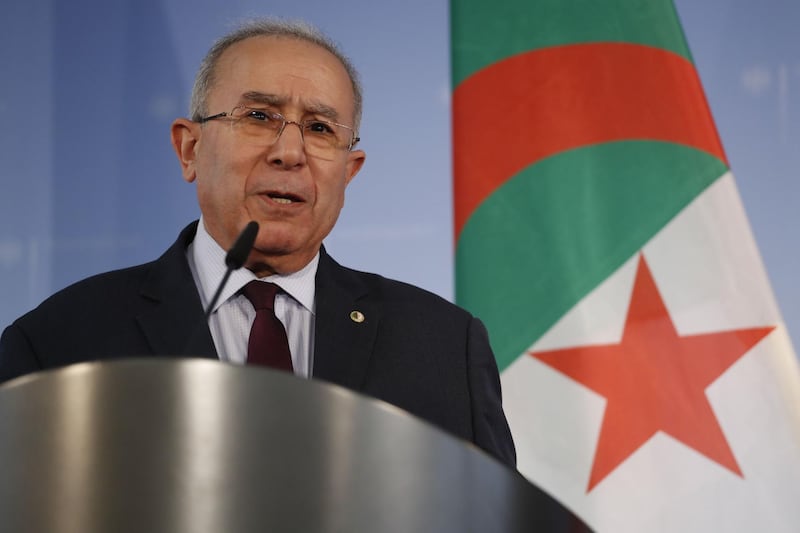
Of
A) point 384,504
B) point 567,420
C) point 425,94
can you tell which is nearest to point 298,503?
point 384,504

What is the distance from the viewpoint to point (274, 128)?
140 centimetres

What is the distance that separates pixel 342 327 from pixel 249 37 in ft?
1.52

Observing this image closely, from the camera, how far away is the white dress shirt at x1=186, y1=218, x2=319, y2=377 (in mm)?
1321

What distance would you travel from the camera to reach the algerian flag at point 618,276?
198 centimetres

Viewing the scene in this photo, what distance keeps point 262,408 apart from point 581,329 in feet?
5.01

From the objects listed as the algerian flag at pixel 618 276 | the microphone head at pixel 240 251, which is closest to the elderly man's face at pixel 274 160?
the microphone head at pixel 240 251

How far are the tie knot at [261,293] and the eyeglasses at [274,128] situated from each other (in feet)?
0.66

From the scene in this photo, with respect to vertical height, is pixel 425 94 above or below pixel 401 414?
above

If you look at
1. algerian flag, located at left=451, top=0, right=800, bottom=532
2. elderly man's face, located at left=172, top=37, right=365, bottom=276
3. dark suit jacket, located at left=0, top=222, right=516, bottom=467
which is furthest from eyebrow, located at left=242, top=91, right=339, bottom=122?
algerian flag, located at left=451, top=0, right=800, bottom=532

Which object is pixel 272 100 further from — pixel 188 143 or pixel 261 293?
pixel 261 293

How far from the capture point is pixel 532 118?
2.18m

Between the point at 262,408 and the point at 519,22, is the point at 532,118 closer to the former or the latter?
the point at 519,22

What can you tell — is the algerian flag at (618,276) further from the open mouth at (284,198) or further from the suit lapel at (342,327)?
the open mouth at (284,198)

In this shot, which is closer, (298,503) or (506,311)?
(298,503)
